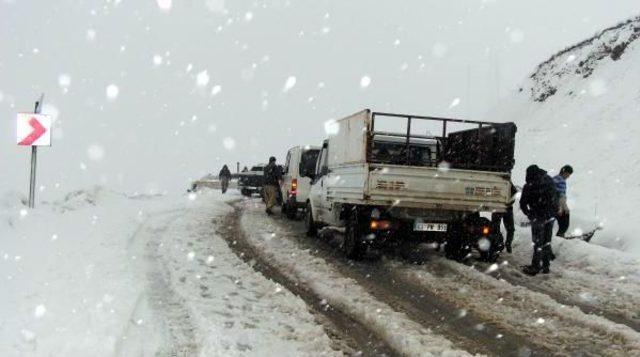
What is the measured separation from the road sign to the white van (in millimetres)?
6711

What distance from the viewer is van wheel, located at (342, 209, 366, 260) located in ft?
32.1

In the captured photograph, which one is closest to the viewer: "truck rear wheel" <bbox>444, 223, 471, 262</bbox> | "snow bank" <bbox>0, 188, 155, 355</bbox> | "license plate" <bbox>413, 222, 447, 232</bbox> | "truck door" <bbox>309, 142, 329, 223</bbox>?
"snow bank" <bbox>0, 188, 155, 355</bbox>

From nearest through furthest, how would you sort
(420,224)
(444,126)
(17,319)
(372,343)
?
(17,319) < (372,343) < (420,224) < (444,126)

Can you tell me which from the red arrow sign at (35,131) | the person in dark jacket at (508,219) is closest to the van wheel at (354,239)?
the person in dark jacket at (508,219)

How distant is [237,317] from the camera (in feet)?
19.5

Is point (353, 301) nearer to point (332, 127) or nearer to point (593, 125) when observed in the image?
point (332, 127)

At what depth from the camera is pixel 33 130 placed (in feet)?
41.2

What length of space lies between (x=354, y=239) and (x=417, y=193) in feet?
4.42

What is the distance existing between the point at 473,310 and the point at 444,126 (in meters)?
4.71

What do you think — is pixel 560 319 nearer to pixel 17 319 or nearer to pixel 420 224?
pixel 420 224

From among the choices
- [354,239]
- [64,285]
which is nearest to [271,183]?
[354,239]

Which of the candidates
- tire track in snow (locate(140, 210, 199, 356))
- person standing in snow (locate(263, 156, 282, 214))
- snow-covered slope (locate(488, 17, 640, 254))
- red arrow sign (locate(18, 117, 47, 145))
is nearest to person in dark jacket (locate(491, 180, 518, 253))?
snow-covered slope (locate(488, 17, 640, 254))

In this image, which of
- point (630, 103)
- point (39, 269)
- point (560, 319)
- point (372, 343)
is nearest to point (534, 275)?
point (560, 319)

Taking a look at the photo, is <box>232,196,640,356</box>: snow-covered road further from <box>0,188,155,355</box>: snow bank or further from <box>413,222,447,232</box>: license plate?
<box>0,188,155,355</box>: snow bank
